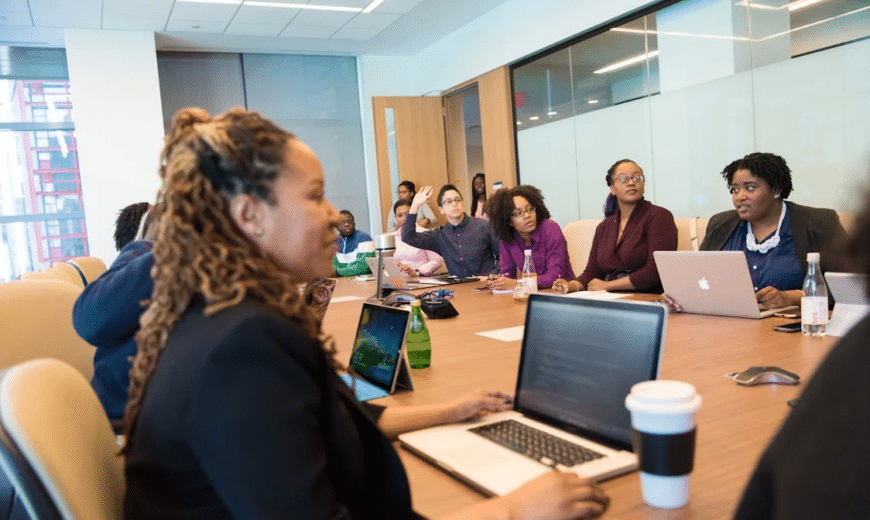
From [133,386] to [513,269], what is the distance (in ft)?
11.0

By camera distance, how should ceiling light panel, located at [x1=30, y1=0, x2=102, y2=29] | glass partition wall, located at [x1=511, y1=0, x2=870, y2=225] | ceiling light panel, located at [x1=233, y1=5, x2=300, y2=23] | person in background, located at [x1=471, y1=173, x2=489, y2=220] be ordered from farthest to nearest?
person in background, located at [x1=471, y1=173, x2=489, y2=220] → ceiling light panel, located at [x1=233, y1=5, x2=300, y2=23] → ceiling light panel, located at [x1=30, y1=0, x2=102, y2=29] → glass partition wall, located at [x1=511, y1=0, x2=870, y2=225]

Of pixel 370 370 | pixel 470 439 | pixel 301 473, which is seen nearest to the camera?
pixel 301 473

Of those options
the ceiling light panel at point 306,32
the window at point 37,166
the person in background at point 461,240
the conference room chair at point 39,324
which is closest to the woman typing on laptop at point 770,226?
the person in background at point 461,240

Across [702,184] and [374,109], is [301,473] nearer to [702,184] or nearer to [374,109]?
[702,184]

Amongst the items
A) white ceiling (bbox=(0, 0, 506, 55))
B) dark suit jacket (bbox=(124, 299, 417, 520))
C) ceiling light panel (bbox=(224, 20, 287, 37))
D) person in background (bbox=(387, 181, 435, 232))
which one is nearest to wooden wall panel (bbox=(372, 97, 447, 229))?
person in background (bbox=(387, 181, 435, 232))

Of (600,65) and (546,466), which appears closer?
(546,466)

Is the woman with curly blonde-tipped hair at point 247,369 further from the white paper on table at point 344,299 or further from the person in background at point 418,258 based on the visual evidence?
the person in background at point 418,258

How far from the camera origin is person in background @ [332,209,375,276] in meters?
5.07

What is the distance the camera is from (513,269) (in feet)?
13.9

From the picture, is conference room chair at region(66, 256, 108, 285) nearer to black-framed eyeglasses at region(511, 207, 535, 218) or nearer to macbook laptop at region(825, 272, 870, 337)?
black-framed eyeglasses at region(511, 207, 535, 218)

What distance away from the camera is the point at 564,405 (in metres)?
1.24

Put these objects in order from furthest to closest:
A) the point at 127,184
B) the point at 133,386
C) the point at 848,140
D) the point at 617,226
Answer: the point at 127,184
the point at 848,140
the point at 617,226
the point at 133,386

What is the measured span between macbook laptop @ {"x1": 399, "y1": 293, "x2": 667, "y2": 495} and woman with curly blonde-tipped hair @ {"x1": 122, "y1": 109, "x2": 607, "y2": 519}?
0.14m

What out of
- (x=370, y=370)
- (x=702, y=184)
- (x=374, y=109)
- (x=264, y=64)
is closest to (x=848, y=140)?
(x=702, y=184)
